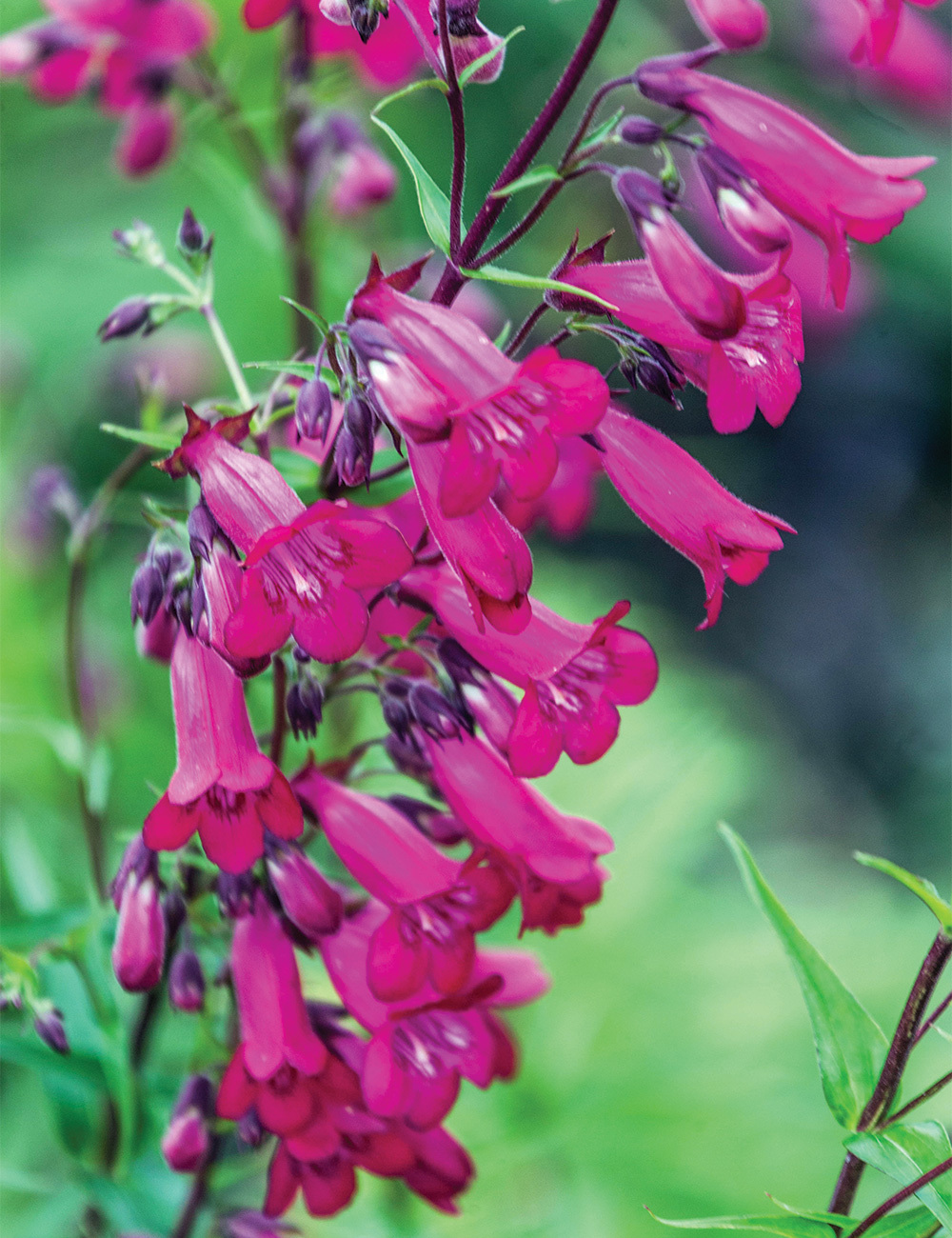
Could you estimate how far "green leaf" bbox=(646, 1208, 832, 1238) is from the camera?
0.74m

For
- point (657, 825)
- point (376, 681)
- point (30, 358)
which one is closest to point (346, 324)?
point (376, 681)

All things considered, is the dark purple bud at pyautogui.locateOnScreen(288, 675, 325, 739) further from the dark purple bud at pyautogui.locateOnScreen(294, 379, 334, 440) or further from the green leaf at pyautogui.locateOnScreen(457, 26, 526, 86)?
the green leaf at pyautogui.locateOnScreen(457, 26, 526, 86)

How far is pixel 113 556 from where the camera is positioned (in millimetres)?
2861

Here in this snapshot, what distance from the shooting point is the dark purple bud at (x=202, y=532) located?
0.84 m

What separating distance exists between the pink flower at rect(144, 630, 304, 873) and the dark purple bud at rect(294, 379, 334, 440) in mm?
224

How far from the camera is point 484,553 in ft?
2.57

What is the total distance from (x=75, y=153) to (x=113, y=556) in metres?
1.30

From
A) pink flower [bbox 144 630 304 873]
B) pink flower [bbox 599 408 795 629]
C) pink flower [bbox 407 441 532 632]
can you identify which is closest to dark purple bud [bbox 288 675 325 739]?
pink flower [bbox 144 630 304 873]

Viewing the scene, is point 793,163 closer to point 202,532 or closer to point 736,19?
point 736,19

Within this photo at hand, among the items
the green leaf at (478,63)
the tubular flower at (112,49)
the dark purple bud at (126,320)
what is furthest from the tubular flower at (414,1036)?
the tubular flower at (112,49)

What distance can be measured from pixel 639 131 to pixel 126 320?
1.52 ft

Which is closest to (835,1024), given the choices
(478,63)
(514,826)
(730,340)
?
(514,826)

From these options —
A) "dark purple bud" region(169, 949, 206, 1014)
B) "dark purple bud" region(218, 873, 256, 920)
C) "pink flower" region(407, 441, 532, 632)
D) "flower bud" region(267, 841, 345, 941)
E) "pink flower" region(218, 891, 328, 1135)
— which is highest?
"pink flower" region(407, 441, 532, 632)

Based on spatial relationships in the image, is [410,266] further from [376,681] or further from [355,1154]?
[355,1154]
